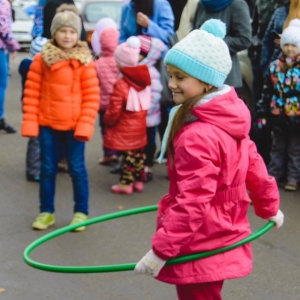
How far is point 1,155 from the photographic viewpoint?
364 inches

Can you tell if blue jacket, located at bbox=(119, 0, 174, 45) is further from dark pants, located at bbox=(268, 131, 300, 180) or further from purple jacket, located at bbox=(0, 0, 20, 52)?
purple jacket, located at bbox=(0, 0, 20, 52)

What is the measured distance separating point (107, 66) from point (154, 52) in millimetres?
598

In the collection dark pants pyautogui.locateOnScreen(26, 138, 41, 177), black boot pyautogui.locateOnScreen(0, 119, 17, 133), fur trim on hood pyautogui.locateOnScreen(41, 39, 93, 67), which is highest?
fur trim on hood pyautogui.locateOnScreen(41, 39, 93, 67)

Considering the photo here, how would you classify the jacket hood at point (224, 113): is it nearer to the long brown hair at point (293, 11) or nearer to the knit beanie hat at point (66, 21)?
the knit beanie hat at point (66, 21)

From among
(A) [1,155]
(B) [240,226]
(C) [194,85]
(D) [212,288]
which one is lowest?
(A) [1,155]

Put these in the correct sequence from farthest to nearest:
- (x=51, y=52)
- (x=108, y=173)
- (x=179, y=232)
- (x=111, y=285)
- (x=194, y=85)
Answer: (x=108, y=173) < (x=51, y=52) < (x=111, y=285) < (x=194, y=85) < (x=179, y=232)

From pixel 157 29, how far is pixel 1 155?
8.78 ft

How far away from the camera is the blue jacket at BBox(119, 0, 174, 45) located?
7.79 meters

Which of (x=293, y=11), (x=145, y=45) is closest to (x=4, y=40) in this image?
(x=145, y=45)

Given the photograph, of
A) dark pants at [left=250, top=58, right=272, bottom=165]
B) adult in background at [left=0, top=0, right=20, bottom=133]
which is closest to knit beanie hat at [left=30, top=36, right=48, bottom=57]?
adult in background at [left=0, top=0, right=20, bottom=133]

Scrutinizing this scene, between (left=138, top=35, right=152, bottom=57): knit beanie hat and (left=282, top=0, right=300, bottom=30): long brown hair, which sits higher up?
(left=282, top=0, right=300, bottom=30): long brown hair

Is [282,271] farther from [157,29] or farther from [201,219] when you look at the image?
[157,29]

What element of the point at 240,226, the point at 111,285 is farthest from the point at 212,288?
the point at 111,285

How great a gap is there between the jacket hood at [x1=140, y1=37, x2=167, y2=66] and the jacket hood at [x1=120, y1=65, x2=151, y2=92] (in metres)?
0.26
